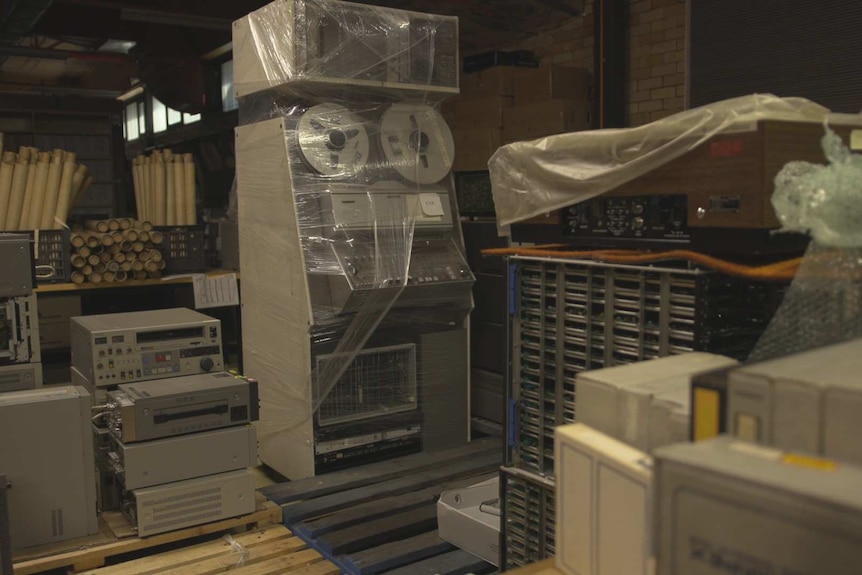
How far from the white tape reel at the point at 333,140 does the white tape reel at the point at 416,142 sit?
129mm

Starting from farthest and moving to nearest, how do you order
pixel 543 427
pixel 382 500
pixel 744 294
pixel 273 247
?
pixel 273 247
pixel 382 500
pixel 543 427
pixel 744 294

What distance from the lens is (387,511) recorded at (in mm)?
3160

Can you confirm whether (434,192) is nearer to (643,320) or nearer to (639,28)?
(639,28)

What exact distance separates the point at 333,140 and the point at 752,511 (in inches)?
115

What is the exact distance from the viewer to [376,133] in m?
3.71

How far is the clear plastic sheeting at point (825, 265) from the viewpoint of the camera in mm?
1358

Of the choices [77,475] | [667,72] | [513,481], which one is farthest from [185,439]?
[667,72]

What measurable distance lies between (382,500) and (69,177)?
2.78m

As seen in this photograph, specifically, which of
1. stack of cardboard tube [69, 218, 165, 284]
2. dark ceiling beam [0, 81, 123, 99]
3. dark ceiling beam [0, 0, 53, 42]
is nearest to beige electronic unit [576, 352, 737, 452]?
stack of cardboard tube [69, 218, 165, 284]

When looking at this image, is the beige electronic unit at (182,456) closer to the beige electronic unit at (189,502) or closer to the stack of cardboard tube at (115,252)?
the beige electronic unit at (189,502)

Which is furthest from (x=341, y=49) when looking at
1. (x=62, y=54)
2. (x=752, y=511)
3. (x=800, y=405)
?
(x=62, y=54)

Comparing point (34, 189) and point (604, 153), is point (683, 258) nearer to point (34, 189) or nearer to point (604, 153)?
point (604, 153)

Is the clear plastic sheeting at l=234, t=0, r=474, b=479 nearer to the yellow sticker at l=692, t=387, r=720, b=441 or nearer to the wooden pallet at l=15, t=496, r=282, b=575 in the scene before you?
the wooden pallet at l=15, t=496, r=282, b=575

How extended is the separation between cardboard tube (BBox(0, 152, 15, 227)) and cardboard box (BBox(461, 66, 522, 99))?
2.70 m
